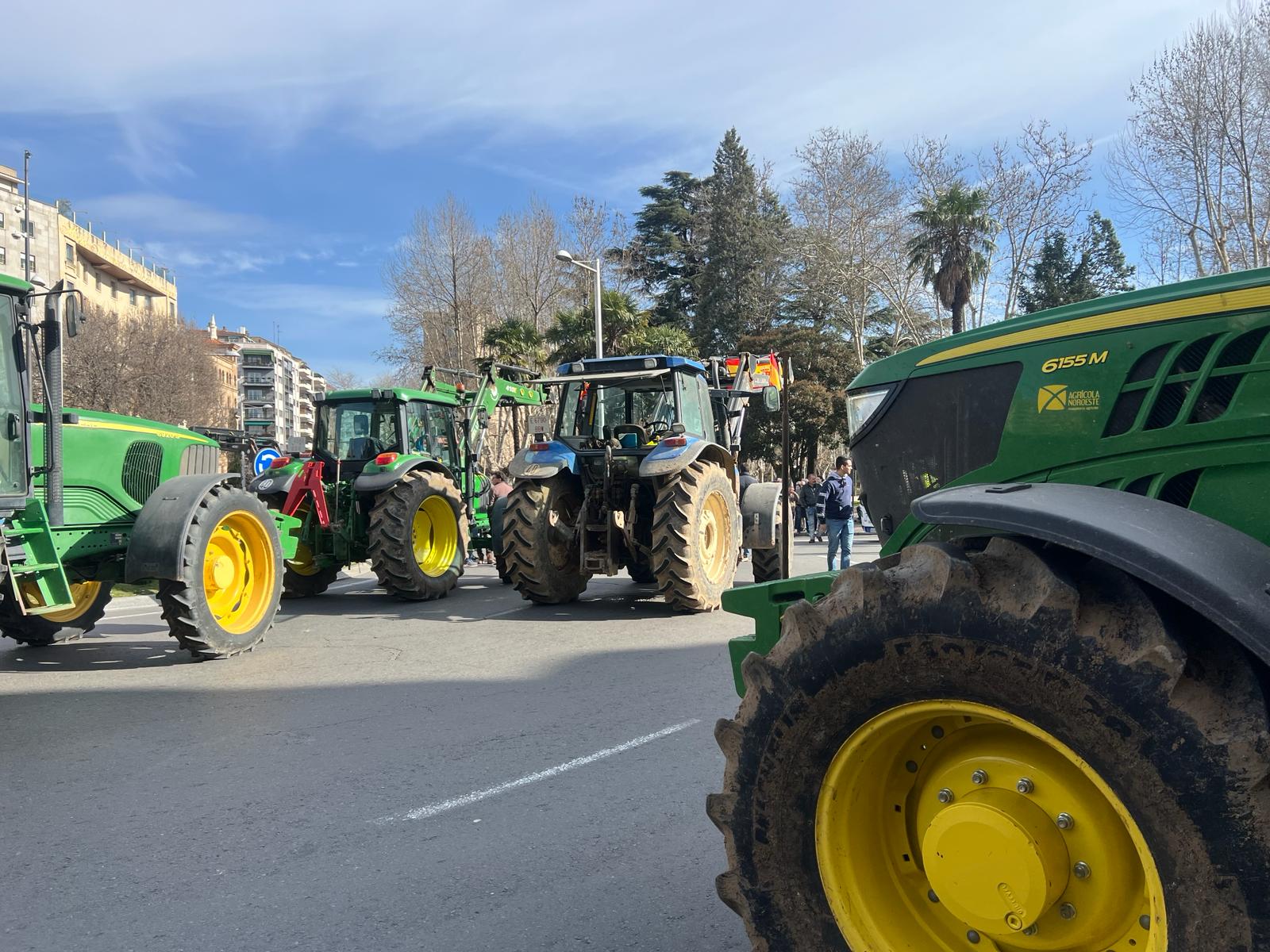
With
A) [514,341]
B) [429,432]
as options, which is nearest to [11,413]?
[429,432]

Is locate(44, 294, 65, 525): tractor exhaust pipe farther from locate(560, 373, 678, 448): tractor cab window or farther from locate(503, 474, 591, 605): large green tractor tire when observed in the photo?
locate(560, 373, 678, 448): tractor cab window

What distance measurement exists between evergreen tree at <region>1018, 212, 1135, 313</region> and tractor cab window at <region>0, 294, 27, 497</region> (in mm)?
36481

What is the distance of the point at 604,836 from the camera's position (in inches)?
148

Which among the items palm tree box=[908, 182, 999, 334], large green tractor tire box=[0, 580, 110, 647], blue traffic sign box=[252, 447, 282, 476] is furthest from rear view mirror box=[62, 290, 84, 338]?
palm tree box=[908, 182, 999, 334]

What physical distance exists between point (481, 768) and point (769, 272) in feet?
145

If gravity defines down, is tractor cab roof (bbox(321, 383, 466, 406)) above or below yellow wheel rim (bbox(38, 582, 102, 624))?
above

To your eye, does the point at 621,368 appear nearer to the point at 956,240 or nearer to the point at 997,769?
the point at 997,769

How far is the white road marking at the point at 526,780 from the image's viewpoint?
13.3 feet

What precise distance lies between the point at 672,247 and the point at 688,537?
144 ft

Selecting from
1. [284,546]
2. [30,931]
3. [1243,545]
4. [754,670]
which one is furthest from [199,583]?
[1243,545]

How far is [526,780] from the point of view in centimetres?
449

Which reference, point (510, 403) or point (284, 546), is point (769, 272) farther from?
point (284, 546)

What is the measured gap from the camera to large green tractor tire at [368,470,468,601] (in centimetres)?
1044

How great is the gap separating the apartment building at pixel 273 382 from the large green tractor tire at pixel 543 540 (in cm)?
6883
